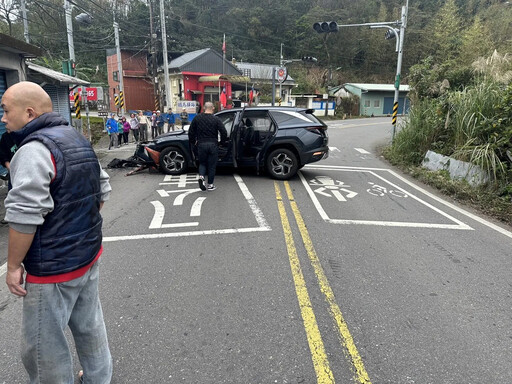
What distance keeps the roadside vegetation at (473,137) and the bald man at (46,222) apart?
6969 mm

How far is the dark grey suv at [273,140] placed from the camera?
28.9ft

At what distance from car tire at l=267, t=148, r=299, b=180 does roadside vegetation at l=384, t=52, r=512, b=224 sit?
3.48m

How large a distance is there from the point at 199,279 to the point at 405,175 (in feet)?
28.3

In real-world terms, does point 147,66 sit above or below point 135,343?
above

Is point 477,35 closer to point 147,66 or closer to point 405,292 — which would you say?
point 147,66

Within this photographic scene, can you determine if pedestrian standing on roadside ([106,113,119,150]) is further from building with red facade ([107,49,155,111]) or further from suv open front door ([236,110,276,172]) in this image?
building with red facade ([107,49,155,111])

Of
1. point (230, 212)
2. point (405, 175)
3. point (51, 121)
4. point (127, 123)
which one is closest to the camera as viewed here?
point (51, 121)

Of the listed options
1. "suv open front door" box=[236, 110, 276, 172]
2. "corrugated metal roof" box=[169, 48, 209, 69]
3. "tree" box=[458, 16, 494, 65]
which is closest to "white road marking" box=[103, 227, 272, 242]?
"suv open front door" box=[236, 110, 276, 172]

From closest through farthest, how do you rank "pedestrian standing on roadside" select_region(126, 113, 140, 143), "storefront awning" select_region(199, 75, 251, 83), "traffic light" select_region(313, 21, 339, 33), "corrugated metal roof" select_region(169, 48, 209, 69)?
"traffic light" select_region(313, 21, 339, 33), "pedestrian standing on roadside" select_region(126, 113, 140, 143), "storefront awning" select_region(199, 75, 251, 83), "corrugated metal roof" select_region(169, 48, 209, 69)

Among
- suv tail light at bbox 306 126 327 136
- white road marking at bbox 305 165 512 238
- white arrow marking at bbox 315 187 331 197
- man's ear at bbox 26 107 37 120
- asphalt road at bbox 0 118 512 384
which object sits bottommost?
white road marking at bbox 305 165 512 238

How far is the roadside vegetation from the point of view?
24.7 ft

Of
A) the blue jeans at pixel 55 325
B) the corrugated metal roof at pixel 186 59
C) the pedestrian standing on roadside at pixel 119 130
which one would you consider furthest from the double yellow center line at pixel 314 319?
the corrugated metal roof at pixel 186 59

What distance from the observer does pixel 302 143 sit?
879 centimetres

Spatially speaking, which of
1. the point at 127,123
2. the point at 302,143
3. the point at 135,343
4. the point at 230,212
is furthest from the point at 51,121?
the point at 127,123
